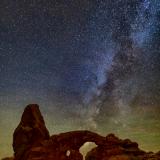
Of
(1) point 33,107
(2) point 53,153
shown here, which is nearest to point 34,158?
(2) point 53,153

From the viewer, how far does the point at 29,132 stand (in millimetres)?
55500

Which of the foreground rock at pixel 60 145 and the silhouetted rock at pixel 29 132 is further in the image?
the silhouetted rock at pixel 29 132

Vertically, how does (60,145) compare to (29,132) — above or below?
below

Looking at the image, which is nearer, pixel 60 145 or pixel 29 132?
pixel 60 145

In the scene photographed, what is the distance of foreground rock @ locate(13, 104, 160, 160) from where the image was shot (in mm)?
51875

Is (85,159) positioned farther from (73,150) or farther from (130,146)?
(130,146)

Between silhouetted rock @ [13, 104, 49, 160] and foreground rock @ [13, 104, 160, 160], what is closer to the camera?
foreground rock @ [13, 104, 160, 160]

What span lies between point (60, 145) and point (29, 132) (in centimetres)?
453

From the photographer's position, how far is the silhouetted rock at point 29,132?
54.4 m

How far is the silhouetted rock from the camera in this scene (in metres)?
54.4

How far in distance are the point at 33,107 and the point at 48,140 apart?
6.26 meters

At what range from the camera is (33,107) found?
192 feet

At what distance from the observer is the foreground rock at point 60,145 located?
2042 inches

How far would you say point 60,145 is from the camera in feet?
178
